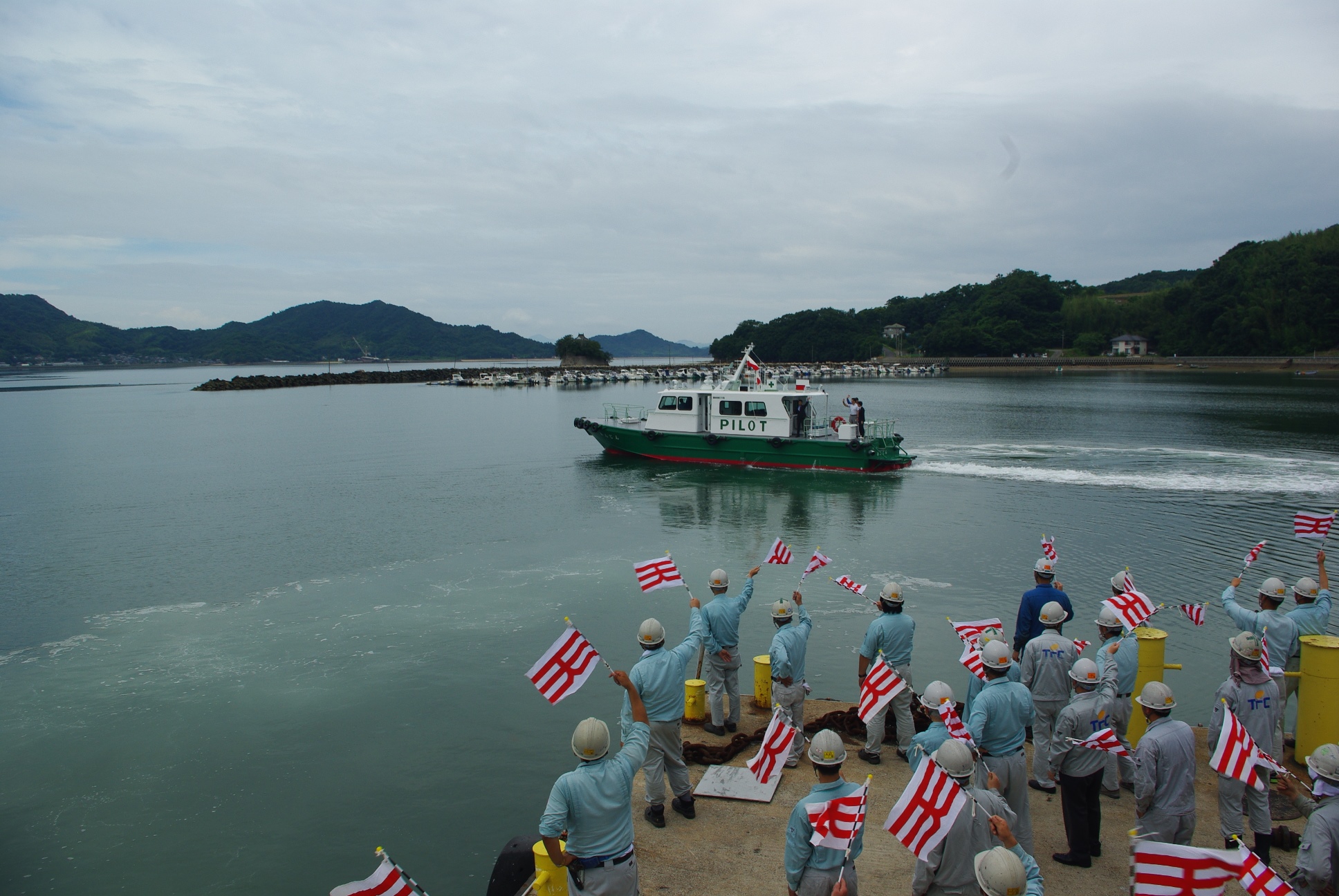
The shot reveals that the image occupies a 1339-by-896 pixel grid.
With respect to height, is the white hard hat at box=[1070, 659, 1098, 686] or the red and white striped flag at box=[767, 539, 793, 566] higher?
the white hard hat at box=[1070, 659, 1098, 686]

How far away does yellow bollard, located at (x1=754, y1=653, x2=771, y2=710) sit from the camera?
8.38m

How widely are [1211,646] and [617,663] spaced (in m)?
8.65

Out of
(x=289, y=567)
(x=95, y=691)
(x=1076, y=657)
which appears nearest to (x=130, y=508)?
(x=289, y=567)

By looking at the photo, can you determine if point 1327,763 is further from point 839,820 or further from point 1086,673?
point 839,820

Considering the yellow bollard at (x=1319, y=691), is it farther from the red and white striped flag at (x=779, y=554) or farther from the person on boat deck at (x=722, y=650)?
the red and white striped flag at (x=779, y=554)

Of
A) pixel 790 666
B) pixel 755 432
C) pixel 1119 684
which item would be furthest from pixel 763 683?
pixel 755 432

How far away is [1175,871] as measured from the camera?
3.43 metres

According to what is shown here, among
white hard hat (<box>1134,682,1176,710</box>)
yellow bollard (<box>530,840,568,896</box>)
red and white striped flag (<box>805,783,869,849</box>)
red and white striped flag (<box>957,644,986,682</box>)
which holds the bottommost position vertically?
yellow bollard (<box>530,840,568,896</box>)

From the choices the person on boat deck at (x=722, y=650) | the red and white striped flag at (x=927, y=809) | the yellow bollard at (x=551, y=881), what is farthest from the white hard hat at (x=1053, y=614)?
the yellow bollard at (x=551, y=881)

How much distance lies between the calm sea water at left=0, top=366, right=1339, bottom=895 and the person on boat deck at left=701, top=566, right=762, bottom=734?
6.60 feet

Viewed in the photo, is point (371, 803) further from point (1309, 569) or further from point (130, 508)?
point (130, 508)

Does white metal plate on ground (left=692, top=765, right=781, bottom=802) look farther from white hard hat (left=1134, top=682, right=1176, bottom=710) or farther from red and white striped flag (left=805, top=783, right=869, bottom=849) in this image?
white hard hat (left=1134, top=682, right=1176, bottom=710)

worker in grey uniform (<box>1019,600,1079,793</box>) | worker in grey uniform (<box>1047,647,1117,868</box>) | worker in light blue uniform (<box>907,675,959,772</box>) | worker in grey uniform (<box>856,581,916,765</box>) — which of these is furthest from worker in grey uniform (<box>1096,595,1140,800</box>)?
worker in light blue uniform (<box>907,675,959,772</box>)

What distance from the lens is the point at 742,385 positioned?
95.5 feet
